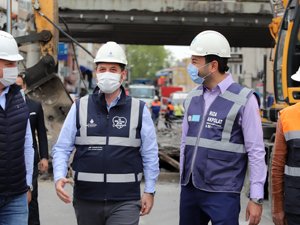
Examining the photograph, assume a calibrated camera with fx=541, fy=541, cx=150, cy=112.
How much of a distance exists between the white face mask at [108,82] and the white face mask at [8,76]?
62 centimetres

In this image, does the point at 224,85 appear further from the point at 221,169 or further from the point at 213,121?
the point at 221,169

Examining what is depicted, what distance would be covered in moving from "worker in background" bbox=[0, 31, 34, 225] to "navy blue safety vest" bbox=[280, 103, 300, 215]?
6.11ft

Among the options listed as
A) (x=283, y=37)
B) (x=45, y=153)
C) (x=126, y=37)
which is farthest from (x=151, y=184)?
(x=126, y=37)

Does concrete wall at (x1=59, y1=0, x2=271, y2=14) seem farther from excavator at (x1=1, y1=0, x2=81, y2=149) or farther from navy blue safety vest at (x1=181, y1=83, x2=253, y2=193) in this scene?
navy blue safety vest at (x1=181, y1=83, x2=253, y2=193)

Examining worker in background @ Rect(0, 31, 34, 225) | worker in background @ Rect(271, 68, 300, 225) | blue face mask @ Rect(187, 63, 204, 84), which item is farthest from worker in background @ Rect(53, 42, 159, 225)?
worker in background @ Rect(271, 68, 300, 225)

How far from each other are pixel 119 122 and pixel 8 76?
871 mm

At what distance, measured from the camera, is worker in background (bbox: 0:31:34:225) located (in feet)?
12.5

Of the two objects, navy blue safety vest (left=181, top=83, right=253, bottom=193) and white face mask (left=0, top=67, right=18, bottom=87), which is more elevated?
white face mask (left=0, top=67, right=18, bottom=87)

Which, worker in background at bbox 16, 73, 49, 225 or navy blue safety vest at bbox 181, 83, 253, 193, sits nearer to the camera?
navy blue safety vest at bbox 181, 83, 253, 193

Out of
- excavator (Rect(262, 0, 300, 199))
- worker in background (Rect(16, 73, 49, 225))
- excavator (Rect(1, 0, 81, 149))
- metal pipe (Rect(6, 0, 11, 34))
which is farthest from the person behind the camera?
excavator (Rect(1, 0, 81, 149))

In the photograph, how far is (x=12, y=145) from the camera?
383 cm

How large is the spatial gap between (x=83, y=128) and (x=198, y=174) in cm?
92

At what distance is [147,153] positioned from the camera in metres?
4.07

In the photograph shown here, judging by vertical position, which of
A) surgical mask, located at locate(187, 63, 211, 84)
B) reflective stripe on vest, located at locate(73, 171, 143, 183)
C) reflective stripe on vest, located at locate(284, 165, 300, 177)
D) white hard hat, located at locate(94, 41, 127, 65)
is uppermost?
white hard hat, located at locate(94, 41, 127, 65)
